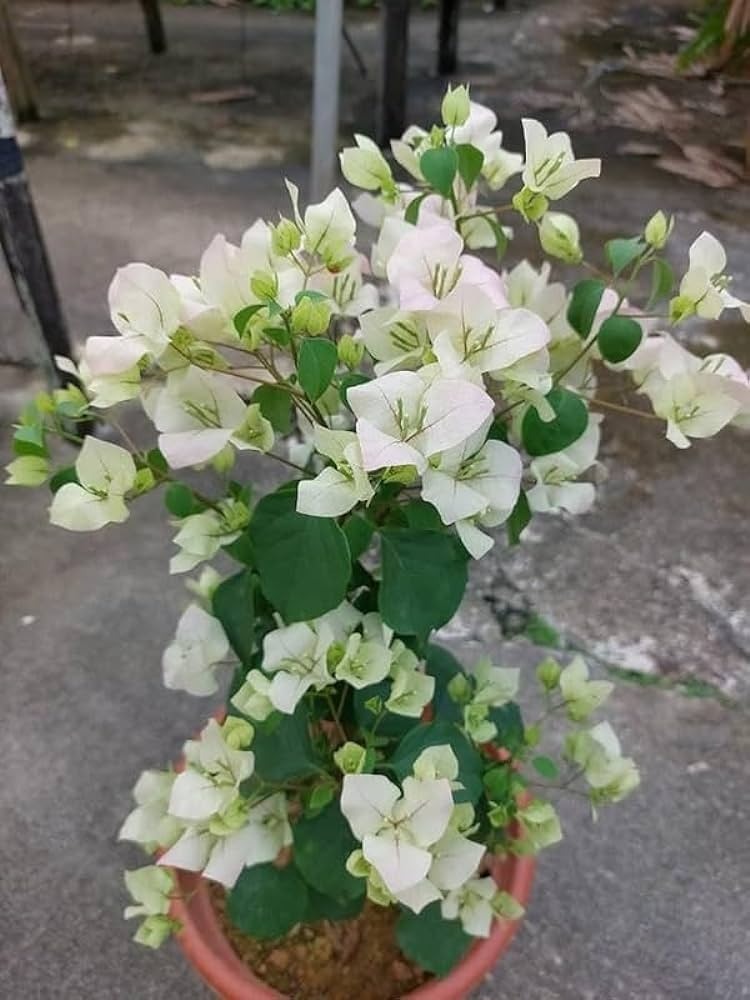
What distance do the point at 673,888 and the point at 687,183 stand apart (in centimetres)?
185

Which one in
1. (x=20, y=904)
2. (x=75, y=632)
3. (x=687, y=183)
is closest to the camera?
(x=20, y=904)

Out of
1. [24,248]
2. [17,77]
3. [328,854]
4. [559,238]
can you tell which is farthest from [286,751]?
[17,77]

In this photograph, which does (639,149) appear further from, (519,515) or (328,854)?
(328,854)

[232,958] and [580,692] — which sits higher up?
[580,692]

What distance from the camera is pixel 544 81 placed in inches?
114

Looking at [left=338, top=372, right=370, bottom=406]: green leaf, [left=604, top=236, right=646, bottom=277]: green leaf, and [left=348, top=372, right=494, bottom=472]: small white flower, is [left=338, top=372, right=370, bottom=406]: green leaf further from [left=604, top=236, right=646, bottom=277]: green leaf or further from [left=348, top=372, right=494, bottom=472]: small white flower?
[left=604, top=236, right=646, bottom=277]: green leaf

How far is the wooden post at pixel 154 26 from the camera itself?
2955 mm

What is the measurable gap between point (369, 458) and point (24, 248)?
1.10 meters

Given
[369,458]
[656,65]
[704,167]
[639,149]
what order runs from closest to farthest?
[369,458]
[704,167]
[639,149]
[656,65]

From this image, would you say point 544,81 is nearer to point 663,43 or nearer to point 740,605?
point 663,43

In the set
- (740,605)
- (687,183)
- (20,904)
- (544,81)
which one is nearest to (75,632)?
(20,904)

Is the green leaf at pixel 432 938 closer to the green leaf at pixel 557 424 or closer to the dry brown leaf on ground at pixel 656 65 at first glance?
the green leaf at pixel 557 424

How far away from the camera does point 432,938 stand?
785mm

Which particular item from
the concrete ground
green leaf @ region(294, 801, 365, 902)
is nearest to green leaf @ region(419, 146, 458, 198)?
green leaf @ region(294, 801, 365, 902)
